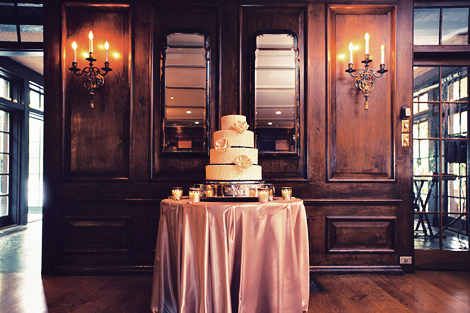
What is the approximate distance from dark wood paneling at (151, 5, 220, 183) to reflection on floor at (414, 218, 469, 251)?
101 inches

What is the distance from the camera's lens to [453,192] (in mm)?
3141

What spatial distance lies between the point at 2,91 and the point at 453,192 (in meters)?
7.76

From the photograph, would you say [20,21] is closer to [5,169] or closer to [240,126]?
[240,126]

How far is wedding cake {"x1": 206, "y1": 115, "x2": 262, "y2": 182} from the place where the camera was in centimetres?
214

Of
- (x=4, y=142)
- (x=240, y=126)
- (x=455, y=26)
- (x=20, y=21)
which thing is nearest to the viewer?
(x=240, y=126)

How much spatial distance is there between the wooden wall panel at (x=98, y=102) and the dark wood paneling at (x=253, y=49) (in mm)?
1281

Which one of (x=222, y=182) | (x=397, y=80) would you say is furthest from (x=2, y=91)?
(x=397, y=80)

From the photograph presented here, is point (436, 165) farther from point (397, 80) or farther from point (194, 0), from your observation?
point (194, 0)

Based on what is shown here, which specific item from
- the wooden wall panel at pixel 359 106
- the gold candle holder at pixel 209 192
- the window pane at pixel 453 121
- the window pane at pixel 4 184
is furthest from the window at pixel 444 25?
the window pane at pixel 4 184

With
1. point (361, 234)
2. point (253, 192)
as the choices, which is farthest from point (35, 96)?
point (361, 234)

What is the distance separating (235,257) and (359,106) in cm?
221

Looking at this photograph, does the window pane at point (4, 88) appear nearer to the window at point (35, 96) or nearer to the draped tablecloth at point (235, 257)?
the window at point (35, 96)

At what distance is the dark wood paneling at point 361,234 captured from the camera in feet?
9.75

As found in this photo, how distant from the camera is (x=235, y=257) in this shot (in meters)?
1.85
